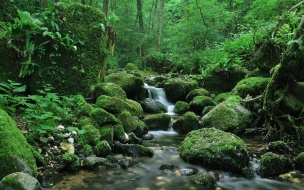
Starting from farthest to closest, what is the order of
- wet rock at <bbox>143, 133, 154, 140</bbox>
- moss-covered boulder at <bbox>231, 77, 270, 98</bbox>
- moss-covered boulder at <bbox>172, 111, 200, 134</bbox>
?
moss-covered boulder at <bbox>231, 77, 270, 98</bbox>, moss-covered boulder at <bbox>172, 111, 200, 134</bbox>, wet rock at <bbox>143, 133, 154, 140</bbox>

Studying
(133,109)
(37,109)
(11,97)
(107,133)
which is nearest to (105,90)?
(133,109)

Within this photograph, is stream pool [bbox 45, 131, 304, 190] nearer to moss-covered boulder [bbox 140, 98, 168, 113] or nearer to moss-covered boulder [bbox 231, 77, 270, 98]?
moss-covered boulder [bbox 231, 77, 270, 98]

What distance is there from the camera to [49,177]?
3859 millimetres

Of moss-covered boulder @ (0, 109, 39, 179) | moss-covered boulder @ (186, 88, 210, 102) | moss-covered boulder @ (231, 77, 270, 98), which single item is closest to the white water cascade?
moss-covered boulder @ (186, 88, 210, 102)

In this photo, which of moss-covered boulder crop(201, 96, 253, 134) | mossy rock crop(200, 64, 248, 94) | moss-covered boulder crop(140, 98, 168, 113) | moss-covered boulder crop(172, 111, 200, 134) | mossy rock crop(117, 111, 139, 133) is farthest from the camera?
mossy rock crop(200, 64, 248, 94)

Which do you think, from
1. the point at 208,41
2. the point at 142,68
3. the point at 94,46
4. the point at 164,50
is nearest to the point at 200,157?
the point at 94,46

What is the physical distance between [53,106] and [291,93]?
19.0 feet

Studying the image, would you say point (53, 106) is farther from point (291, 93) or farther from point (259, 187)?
point (291, 93)

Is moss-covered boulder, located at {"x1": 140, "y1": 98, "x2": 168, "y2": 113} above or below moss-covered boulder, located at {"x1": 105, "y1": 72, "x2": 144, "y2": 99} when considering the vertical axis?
Result: below

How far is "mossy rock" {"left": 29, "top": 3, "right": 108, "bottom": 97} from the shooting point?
6.97m

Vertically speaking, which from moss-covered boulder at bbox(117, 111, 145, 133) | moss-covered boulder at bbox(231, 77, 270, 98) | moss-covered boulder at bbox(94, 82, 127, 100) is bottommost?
moss-covered boulder at bbox(117, 111, 145, 133)

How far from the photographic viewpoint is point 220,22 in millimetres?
17938

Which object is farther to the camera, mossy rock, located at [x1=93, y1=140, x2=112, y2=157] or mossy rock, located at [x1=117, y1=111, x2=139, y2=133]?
mossy rock, located at [x1=117, y1=111, x2=139, y2=133]

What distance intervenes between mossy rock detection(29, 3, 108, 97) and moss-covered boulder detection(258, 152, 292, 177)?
16.5ft
